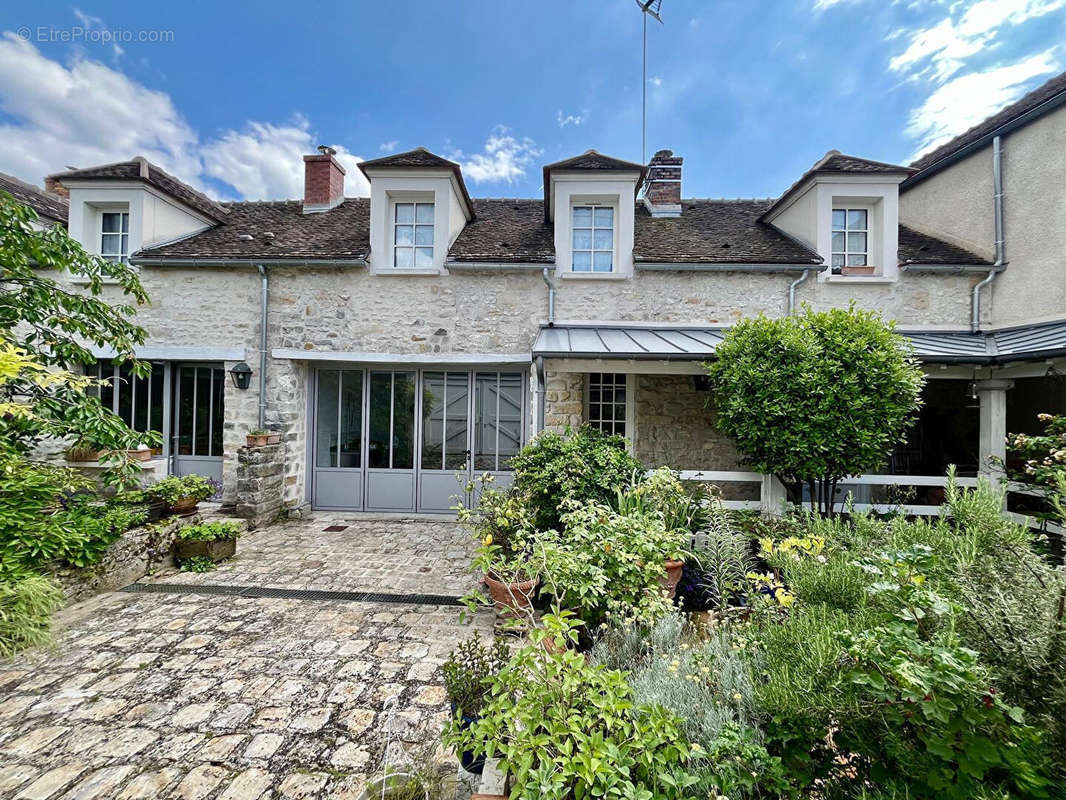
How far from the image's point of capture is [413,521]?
8.85 m

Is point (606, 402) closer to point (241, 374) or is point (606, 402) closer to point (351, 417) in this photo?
point (351, 417)

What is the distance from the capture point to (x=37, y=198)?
10.2 meters

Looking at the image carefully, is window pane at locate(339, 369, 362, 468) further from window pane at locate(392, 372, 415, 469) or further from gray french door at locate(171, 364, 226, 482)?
gray french door at locate(171, 364, 226, 482)

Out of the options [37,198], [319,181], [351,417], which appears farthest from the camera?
[319,181]

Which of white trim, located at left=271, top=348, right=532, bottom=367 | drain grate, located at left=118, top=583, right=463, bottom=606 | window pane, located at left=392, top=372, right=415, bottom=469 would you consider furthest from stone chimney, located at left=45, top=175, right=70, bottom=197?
drain grate, located at left=118, top=583, right=463, bottom=606

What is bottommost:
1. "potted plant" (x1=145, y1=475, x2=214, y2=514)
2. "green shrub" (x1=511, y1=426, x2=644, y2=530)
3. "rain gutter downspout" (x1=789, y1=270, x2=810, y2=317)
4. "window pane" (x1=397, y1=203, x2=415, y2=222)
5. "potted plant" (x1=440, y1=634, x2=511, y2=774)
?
"potted plant" (x1=440, y1=634, x2=511, y2=774)

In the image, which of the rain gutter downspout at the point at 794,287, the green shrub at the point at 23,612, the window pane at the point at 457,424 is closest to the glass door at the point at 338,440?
the window pane at the point at 457,424

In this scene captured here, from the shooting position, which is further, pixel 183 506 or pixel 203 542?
pixel 183 506

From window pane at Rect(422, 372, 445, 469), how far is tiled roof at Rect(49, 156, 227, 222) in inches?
278

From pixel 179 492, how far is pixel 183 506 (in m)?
0.35

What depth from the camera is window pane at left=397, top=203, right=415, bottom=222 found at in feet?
29.8

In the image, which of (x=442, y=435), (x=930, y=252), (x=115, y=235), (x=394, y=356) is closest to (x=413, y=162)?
(x=394, y=356)

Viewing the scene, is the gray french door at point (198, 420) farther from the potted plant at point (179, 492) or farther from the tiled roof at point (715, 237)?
the tiled roof at point (715, 237)

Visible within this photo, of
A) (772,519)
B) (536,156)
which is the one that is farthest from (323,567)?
(536,156)
